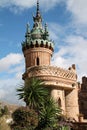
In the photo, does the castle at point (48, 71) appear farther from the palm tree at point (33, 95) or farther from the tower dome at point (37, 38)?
the palm tree at point (33, 95)

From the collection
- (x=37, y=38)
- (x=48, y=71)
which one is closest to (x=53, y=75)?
(x=48, y=71)

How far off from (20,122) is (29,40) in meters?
15.4

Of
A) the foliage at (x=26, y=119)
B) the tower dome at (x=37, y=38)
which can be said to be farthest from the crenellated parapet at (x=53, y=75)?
the foliage at (x=26, y=119)

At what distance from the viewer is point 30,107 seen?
28.9 meters

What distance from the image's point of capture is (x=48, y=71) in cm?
3566

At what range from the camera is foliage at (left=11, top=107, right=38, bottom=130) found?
26.8 m

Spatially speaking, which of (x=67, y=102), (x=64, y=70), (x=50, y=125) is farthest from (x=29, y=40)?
(x=50, y=125)

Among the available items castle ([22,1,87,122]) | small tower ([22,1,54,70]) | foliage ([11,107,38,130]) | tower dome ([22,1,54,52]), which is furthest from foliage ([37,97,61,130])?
tower dome ([22,1,54,52])

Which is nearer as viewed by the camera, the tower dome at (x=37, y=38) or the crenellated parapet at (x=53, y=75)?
the crenellated parapet at (x=53, y=75)

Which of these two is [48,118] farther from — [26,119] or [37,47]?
[37,47]

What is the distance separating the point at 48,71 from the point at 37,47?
206 inches

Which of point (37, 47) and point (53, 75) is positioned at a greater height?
point (37, 47)

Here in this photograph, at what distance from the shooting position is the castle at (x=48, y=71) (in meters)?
35.5

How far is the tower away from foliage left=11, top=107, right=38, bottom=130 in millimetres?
7636
